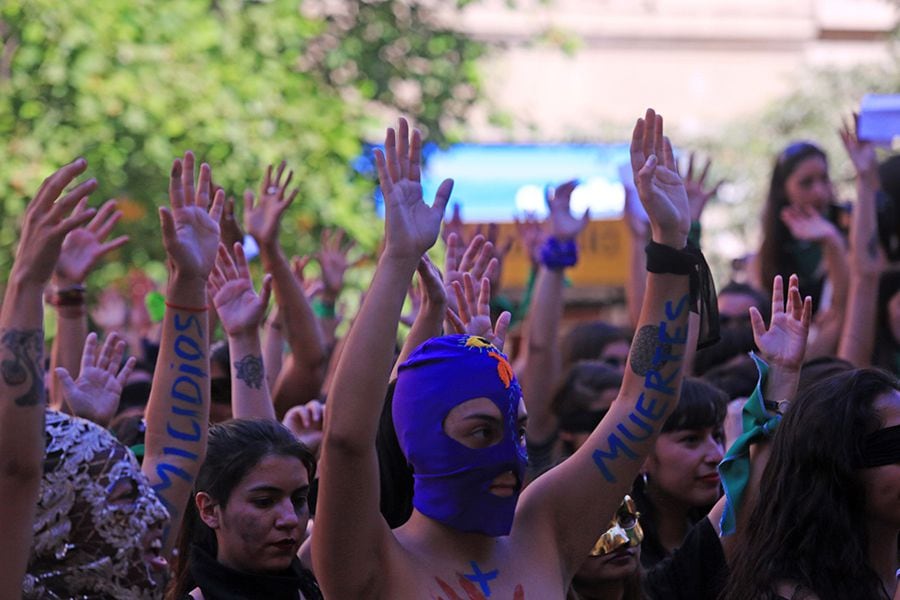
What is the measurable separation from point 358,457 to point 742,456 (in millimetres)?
1562

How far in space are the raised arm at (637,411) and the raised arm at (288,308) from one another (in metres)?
2.30

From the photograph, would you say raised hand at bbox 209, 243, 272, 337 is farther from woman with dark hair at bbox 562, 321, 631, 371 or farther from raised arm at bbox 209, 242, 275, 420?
woman with dark hair at bbox 562, 321, 631, 371

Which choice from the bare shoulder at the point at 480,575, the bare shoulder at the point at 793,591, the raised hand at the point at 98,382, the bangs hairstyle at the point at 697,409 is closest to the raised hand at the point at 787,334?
the bangs hairstyle at the point at 697,409

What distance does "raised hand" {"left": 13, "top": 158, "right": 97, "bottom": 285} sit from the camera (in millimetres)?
3154

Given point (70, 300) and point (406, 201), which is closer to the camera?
point (406, 201)

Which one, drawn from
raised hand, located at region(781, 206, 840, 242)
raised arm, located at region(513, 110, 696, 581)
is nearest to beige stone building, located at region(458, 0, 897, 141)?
raised hand, located at region(781, 206, 840, 242)

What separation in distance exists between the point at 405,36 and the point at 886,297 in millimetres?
9539

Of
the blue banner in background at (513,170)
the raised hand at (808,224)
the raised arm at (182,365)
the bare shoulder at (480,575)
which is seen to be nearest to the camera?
the bare shoulder at (480,575)

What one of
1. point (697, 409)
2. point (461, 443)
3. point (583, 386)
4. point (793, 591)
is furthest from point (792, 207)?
point (461, 443)

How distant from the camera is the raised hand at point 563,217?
24.4 ft

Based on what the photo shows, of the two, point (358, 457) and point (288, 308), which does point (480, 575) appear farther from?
point (288, 308)

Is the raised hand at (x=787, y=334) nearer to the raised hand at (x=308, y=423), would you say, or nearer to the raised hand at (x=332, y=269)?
the raised hand at (x=308, y=423)

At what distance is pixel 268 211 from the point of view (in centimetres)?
641

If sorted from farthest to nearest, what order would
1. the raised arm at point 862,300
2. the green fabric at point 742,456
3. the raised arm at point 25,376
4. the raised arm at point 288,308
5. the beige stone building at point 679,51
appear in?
1. the beige stone building at point 679,51
2. the raised arm at point 862,300
3. the raised arm at point 288,308
4. the green fabric at point 742,456
5. the raised arm at point 25,376
